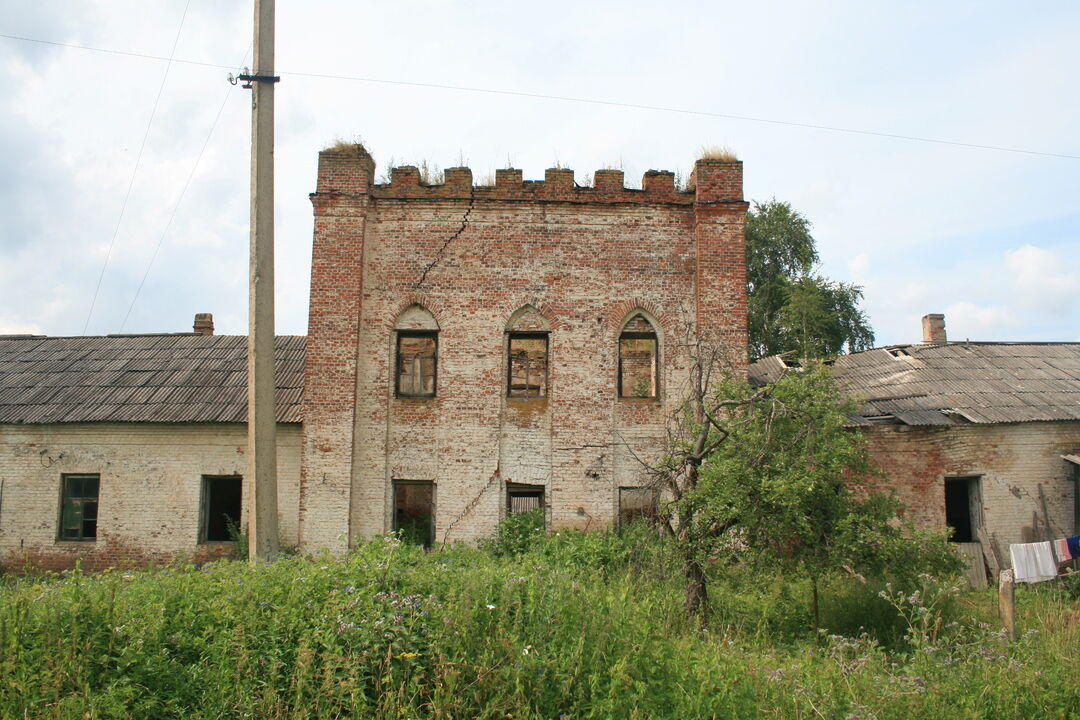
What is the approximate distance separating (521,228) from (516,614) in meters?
8.27

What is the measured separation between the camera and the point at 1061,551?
448 inches

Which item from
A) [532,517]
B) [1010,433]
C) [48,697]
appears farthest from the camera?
[1010,433]

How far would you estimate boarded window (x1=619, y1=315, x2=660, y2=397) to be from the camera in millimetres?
12344

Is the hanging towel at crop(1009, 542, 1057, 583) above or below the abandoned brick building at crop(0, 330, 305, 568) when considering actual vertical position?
below

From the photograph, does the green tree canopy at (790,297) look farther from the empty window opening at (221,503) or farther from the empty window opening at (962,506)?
the empty window opening at (221,503)

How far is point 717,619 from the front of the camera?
27.8ft

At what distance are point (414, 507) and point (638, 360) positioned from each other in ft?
15.1

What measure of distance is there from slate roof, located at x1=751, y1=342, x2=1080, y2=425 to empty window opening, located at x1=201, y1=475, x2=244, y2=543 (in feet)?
33.1

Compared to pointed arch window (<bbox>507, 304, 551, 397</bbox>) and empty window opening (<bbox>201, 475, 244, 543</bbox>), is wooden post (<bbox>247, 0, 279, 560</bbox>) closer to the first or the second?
pointed arch window (<bbox>507, 304, 551, 397</bbox>)

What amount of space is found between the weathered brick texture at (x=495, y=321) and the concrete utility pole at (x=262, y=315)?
405 cm

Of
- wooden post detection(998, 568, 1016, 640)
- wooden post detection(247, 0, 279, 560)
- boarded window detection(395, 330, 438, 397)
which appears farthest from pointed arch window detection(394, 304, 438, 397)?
wooden post detection(998, 568, 1016, 640)

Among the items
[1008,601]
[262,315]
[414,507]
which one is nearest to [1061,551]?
[1008,601]

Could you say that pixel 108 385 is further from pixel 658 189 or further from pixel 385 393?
pixel 658 189

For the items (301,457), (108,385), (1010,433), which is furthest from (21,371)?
(1010,433)
